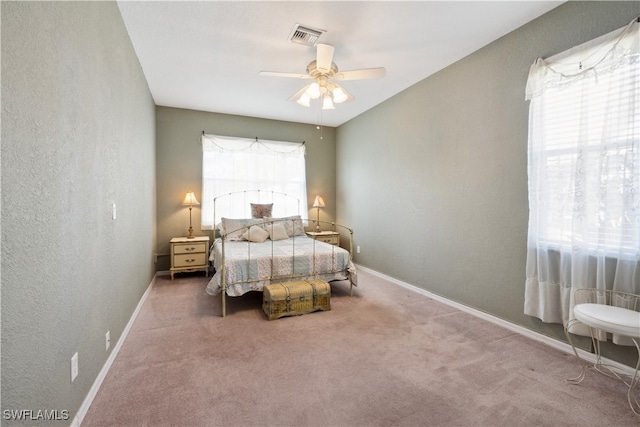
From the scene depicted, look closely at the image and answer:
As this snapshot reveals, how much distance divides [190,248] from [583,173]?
15.4ft

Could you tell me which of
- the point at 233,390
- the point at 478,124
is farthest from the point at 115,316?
the point at 478,124

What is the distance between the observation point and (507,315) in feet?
9.12

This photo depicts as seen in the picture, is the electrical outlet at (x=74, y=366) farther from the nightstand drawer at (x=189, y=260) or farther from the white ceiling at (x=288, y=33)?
the nightstand drawer at (x=189, y=260)

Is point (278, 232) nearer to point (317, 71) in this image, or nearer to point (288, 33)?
point (317, 71)

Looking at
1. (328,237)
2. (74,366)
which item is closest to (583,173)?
(74,366)

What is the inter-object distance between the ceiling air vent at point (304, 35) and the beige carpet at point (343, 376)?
272cm

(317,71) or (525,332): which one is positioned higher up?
(317,71)

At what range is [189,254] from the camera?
4547mm

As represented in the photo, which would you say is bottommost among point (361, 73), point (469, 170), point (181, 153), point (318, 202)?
point (318, 202)

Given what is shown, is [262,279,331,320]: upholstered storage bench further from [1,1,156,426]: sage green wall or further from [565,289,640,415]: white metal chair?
[565,289,640,415]: white metal chair

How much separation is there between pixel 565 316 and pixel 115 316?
11.4ft

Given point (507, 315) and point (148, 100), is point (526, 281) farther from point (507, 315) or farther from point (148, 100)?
point (148, 100)

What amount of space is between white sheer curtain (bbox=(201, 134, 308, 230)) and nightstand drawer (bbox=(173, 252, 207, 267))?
2.21 ft

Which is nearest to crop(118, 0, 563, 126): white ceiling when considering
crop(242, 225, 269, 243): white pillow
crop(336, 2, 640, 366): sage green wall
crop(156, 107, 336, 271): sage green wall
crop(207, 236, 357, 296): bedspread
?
crop(336, 2, 640, 366): sage green wall
